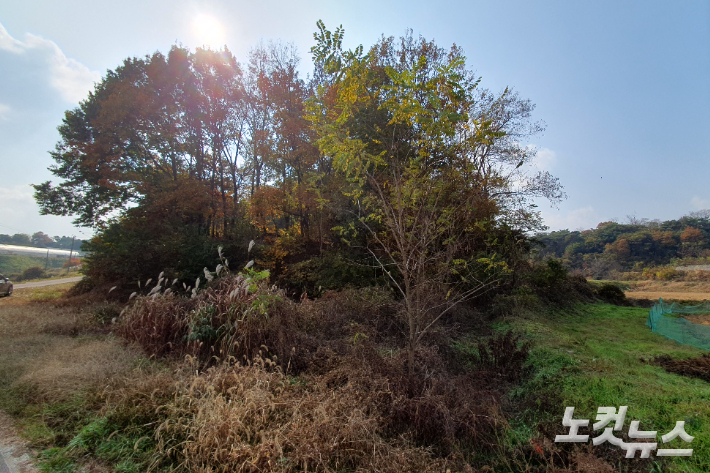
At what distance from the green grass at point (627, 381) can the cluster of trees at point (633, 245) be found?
23258 millimetres

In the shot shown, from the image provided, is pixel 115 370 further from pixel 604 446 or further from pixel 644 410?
pixel 644 410

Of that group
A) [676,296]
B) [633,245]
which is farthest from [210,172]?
[633,245]

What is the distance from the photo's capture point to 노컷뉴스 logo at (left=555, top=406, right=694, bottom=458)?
7.95 ft

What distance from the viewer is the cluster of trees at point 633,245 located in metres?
27.9

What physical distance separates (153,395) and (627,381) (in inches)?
201

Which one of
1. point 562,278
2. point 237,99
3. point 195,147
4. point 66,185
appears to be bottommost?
point 562,278

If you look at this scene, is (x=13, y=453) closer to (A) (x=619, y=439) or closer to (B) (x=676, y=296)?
(A) (x=619, y=439)

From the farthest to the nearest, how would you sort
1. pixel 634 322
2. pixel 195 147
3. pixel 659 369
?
pixel 195 147
pixel 634 322
pixel 659 369

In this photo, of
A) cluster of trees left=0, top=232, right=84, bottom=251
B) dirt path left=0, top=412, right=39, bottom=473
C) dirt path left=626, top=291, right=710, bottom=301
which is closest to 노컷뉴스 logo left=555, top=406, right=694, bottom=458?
dirt path left=0, top=412, right=39, bottom=473

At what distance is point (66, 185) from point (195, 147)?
6.00 meters

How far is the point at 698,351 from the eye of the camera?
5.18 metres

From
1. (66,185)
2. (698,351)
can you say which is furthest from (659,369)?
(66,185)

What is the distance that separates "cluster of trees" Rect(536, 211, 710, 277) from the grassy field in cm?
2525

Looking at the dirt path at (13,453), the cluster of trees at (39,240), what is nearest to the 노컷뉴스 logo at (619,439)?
the dirt path at (13,453)
